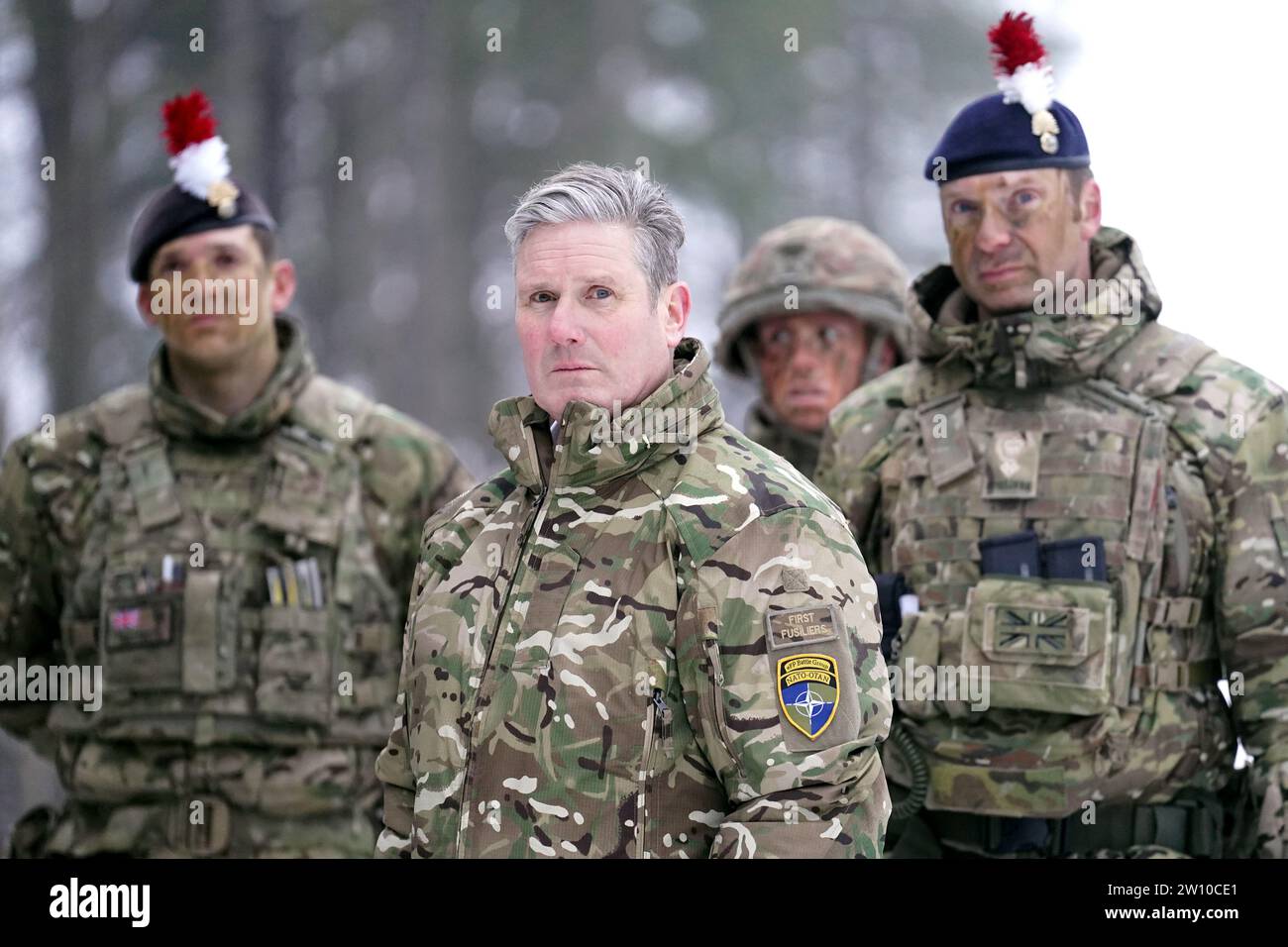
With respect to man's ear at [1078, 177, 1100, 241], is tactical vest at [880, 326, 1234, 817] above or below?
below

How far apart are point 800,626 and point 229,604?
12.0 feet

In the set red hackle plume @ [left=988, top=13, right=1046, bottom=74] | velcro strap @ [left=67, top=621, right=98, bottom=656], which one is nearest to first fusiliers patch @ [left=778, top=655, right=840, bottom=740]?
red hackle plume @ [left=988, top=13, right=1046, bottom=74]

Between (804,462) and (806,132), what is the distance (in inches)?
553

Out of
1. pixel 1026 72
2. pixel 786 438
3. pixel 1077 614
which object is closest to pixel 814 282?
pixel 786 438

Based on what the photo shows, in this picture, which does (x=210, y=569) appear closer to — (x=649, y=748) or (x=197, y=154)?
(x=197, y=154)

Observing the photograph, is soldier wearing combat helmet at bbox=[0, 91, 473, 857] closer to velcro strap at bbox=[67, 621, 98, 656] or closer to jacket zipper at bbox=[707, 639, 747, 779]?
velcro strap at bbox=[67, 621, 98, 656]

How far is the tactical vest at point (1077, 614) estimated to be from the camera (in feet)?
17.1

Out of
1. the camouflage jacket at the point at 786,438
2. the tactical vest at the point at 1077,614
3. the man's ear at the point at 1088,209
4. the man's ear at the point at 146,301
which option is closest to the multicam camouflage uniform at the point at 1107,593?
the tactical vest at the point at 1077,614

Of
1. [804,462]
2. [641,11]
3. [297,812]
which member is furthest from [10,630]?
[641,11]

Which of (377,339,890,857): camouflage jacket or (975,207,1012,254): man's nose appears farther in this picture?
(975,207,1012,254): man's nose

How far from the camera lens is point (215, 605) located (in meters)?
6.51

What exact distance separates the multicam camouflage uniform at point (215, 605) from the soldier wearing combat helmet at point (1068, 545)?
2.05 metres

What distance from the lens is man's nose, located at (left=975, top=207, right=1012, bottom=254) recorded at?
5562mm

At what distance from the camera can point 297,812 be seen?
6.47 m
